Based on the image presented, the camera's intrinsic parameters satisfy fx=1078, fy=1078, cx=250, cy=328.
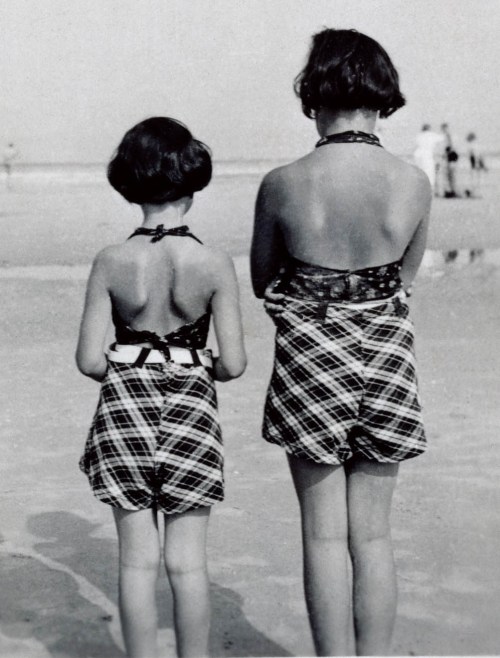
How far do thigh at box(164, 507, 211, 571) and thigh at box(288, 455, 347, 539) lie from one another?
0.26 meters

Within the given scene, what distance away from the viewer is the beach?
3324 mm

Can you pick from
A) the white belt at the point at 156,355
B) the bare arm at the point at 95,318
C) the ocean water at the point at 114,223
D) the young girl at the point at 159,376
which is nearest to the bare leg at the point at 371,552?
the young girl at the point at 159,376

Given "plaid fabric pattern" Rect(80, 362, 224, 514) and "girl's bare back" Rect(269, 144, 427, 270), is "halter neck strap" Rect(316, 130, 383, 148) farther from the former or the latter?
"plaid fabric pattern" Rect(80, 362, 224, 514)

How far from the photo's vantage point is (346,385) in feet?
8.48

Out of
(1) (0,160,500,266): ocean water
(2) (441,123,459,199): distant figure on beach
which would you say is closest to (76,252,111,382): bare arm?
(1) (0,160,500,266): ocean water

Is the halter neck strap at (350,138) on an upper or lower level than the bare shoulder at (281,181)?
upper

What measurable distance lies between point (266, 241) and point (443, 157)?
23.6 meters

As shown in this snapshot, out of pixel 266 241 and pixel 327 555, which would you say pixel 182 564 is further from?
pixel 266 241

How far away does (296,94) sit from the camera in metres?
2.71

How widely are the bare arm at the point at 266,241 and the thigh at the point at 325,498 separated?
463 millimetres

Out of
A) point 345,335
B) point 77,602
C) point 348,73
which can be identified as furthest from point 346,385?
point 77,602

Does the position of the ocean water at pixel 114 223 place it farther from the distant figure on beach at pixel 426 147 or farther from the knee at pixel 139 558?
the knee at pixel 139 558

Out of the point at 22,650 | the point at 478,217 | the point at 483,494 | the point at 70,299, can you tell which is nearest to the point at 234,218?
the point at 478,217

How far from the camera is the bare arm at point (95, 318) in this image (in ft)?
8.57
